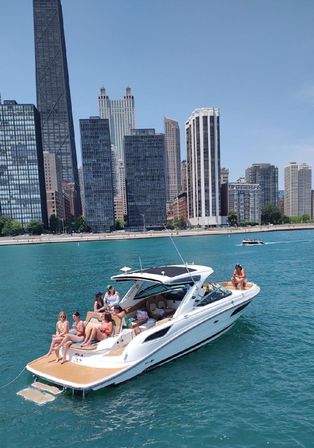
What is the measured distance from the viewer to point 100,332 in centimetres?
1134

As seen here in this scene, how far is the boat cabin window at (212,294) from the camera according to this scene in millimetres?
13626

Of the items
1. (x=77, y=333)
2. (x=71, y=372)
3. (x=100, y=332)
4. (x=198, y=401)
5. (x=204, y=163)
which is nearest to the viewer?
(x=198, y=401)

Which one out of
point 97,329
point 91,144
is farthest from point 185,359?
point 91,144

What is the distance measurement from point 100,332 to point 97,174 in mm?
183863

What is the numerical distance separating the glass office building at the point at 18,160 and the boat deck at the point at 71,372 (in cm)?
16414

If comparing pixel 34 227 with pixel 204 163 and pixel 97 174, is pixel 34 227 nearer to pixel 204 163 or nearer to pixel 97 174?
pixel 97 174

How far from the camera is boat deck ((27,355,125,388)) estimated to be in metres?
9.55

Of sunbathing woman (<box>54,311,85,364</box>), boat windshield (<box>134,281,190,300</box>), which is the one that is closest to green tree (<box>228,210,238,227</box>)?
boat windshield (<box>134,281,190,300</box>)

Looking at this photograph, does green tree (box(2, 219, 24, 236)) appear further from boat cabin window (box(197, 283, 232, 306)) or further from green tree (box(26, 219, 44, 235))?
boat cabin window (box(197, 283, 232, 306))

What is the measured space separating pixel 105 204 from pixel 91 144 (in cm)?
3564

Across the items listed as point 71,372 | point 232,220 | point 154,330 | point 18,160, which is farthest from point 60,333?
point 232,220

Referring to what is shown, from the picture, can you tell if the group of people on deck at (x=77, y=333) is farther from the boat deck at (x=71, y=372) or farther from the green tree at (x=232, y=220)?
the green tree at (x=232, y=220)

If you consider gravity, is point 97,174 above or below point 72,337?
above

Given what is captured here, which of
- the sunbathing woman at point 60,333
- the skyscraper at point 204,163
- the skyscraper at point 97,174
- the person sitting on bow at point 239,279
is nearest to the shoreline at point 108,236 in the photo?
the skyscraper at point 204,163
